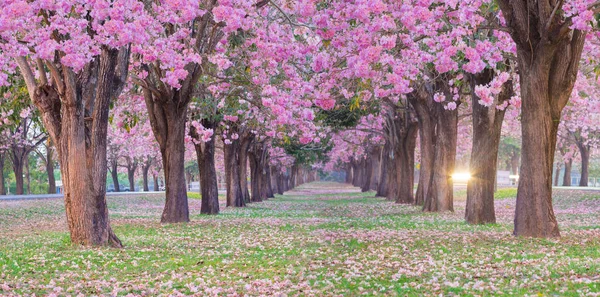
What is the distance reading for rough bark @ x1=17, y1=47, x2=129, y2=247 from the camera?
1645 centimetres

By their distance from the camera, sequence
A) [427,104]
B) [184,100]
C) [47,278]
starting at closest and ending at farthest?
[47,278], [184,100], [427,104]

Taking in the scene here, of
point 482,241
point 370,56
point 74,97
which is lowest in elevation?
point 482,241

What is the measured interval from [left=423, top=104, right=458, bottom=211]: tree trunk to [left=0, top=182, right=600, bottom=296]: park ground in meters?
8.72

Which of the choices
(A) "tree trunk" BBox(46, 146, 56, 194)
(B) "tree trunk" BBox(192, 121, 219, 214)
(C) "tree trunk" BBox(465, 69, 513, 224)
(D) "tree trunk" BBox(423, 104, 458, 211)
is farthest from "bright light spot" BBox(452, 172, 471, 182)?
(C) "tree trunk" BBox(465, 69, 513, 224)

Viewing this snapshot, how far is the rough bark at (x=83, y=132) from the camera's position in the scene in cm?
1645

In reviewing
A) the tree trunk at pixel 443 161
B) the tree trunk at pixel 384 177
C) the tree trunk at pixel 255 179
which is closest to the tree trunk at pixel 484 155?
the tree trunk at pixel 443 161

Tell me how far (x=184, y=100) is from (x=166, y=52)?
7.90 metres

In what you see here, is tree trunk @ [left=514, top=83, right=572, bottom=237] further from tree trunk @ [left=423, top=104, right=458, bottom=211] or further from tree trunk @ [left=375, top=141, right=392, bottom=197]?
tree trunk @ [left=375, top=141, right=392, bottom=197]

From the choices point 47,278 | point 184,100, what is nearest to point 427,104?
point 184,100

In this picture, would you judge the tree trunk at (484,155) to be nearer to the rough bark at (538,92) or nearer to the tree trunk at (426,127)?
the rough bark at (538,92)

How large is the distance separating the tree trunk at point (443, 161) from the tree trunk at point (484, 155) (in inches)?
276

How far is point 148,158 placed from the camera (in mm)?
88750

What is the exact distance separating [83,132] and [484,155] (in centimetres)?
1356

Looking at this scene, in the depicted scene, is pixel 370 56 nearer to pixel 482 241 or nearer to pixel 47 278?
pixel 482 241
